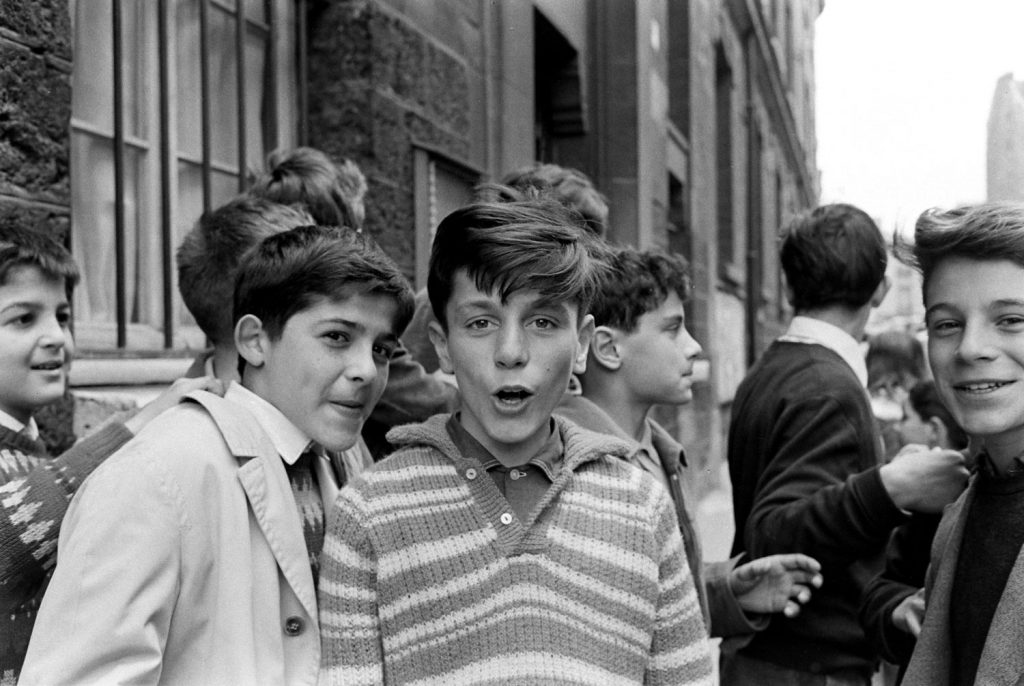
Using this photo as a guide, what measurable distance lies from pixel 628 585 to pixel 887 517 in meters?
0.94

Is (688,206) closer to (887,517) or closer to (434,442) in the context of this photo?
(887,517)

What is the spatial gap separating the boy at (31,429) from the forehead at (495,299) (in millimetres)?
553

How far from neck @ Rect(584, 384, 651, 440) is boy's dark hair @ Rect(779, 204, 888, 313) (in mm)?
677

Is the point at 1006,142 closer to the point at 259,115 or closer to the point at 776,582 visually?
the point at 776,582

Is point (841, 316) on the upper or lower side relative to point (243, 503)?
upper

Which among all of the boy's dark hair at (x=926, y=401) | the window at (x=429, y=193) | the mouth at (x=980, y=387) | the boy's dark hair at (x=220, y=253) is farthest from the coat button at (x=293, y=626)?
the boy's dark hair at (x=926, y=401)

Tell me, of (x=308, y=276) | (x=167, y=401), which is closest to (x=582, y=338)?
(x=308, y=276)

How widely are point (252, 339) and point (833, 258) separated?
1804 mm

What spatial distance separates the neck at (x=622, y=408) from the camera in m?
2.72

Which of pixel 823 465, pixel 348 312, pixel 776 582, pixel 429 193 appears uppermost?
pixel 429 193

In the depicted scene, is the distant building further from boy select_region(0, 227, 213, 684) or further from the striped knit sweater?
boy select_region(0, 227, 213, 684)

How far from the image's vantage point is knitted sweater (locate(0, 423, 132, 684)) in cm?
167

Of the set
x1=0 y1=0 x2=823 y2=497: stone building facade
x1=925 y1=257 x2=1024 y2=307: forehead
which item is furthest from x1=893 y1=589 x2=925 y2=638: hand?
x1=0 y1=0 x2=823 y2=497: stone building facade

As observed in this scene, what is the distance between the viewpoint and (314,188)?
2869mm
